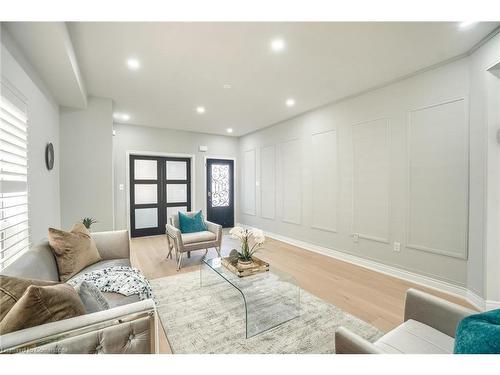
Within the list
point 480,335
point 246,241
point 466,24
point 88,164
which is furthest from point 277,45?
point 88,164

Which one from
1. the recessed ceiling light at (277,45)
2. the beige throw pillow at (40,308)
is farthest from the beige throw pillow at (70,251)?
the recessed ceiling light at (277,45)

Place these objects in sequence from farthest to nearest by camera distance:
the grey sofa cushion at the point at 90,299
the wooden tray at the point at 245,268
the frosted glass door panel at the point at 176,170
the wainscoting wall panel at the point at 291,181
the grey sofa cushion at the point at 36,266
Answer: the frosted glass door panel at the point at 176,170, the wainscoting wall panel at the point at 291,181, the wooden tray at the point at 245,268, the grey sofa cushion at the point at 36,266, the grey sofa cushion at the point at 90,299

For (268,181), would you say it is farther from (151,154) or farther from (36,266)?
(36,266)

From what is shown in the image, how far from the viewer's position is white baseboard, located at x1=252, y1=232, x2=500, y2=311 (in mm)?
2248

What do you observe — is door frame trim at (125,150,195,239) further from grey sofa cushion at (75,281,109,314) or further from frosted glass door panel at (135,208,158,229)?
grey sofa cushion at (75,281,109,314)

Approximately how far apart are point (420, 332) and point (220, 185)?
18.0ft

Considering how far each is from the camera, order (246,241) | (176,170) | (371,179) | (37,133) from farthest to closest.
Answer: (176,170)
(371,179)
(37,133)
(246,241)

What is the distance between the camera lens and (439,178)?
2.62 metres

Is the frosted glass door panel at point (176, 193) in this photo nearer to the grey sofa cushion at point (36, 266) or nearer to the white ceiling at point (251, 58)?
the white ceiling at point (251, 58)

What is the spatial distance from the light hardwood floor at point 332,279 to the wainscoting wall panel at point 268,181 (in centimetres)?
106

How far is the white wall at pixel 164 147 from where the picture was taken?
495 cm

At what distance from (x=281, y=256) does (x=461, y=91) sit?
3260 mm
